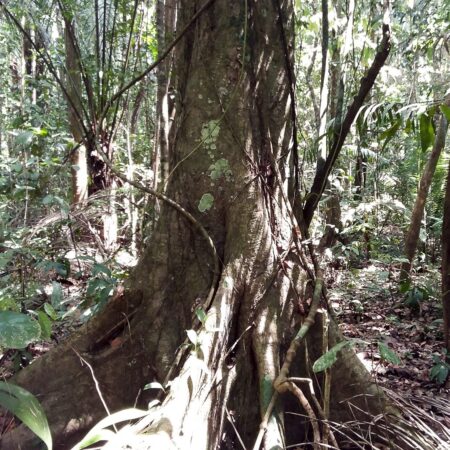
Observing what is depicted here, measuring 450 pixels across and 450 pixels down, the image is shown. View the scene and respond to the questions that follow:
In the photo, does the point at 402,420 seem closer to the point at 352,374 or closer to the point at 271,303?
the point at 352,374

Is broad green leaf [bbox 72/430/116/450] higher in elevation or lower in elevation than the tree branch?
lower

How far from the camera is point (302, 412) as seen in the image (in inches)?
79.4

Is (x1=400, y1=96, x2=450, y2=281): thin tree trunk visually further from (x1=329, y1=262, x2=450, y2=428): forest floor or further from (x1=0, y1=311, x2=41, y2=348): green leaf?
(x1=0, y1=311, x2=41, y2=348): green leaf

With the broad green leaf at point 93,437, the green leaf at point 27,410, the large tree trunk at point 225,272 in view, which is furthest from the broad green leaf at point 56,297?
the broad green leaf at point 93,437

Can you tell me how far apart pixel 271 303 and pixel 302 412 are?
47 cm

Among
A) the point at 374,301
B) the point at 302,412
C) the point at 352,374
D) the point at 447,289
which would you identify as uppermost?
the point at 447,289

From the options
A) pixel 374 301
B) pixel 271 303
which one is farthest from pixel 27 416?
pixel 374 301

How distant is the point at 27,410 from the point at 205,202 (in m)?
1.21

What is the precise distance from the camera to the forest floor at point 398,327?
9.31ft

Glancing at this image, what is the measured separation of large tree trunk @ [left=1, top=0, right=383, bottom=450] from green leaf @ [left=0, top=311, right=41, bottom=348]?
0.68 m

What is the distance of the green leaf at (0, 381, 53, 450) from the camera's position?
116 centimetres

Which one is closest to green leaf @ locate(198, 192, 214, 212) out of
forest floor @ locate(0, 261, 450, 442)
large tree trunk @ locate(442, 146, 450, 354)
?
forest floor @ locate(0, 261, 450, 442)

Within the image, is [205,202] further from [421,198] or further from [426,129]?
[421,198]

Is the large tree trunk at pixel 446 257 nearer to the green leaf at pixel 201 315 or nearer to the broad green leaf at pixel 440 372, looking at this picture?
the broad green leaf at pixel 440 372
